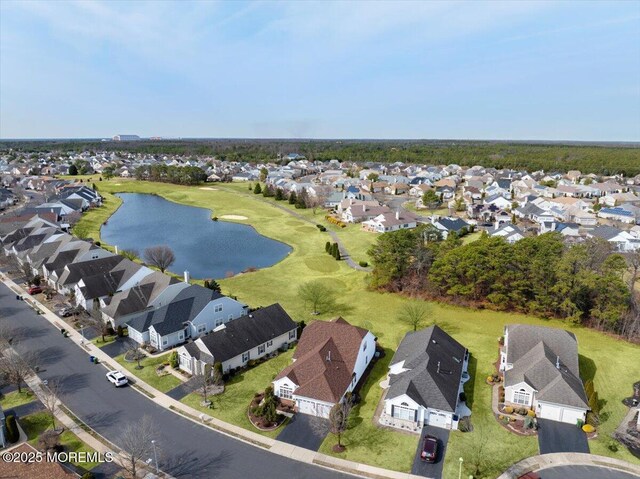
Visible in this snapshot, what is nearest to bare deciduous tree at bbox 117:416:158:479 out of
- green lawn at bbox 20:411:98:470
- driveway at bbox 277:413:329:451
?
green lawn at bbox 20:411:98:470

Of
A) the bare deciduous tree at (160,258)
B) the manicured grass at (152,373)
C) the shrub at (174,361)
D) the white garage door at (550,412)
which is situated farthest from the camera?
the bare deciduous tree at (160,258)

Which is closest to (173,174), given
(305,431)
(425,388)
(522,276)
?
(522,276)

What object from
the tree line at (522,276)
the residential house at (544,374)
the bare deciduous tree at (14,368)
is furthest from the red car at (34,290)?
the residential house at (544,374)

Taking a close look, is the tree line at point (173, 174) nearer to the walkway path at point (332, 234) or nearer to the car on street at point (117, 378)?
the walkway path at point (332, 234)

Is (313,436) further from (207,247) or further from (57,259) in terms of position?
(207,247)

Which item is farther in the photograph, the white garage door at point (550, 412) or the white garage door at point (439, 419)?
the white garage door at point (550, 412)

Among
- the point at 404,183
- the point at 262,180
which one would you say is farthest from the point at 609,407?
→ the point at 262,180
